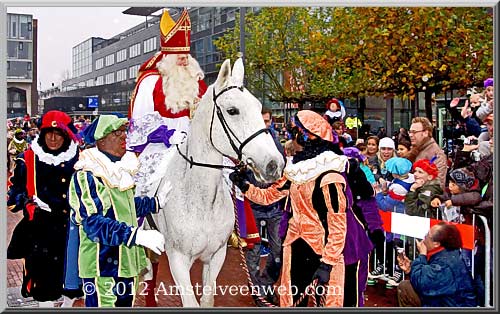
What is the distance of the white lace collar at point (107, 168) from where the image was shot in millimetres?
3848

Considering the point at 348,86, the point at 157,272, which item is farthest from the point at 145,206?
the point at 348,86

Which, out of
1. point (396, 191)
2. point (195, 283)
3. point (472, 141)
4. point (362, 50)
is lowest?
point (195, 283)

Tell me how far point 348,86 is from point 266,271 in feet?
5.15

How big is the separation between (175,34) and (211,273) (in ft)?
5.67

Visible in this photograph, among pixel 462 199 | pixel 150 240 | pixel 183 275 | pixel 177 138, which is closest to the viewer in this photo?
pixel 150 240

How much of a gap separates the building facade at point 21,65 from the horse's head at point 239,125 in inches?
50.5

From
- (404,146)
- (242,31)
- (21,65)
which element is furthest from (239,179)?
Result: (21,65)

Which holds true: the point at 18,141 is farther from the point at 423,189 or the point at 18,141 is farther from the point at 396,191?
the point at 423,189

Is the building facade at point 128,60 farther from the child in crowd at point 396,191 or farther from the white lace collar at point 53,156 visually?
the child in crowd at point 396,191

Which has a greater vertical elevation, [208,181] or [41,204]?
[208,181]

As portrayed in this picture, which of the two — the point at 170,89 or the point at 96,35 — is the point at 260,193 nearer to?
the point at 170,89

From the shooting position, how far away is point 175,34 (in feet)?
14.4

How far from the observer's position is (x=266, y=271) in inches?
179

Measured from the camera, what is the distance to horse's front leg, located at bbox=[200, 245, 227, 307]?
420cm
